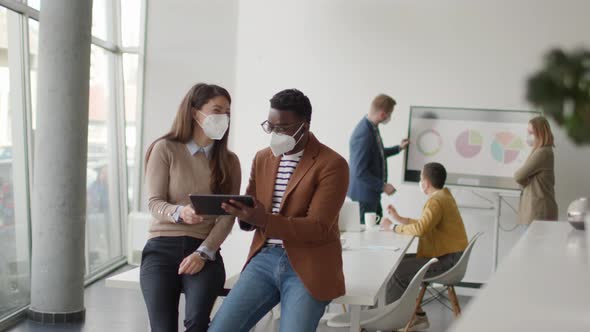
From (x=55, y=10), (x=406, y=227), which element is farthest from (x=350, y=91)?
(x=55, y=10)

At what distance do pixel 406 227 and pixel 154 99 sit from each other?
3.63m

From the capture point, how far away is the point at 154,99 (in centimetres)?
787

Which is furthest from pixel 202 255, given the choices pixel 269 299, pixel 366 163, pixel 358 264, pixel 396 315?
pixel 366 163

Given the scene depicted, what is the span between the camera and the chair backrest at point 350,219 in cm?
539

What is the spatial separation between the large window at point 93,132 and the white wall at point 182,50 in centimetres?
16

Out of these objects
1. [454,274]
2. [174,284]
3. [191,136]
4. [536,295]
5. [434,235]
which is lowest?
[454,274]

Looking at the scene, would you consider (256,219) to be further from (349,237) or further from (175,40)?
(175,40)

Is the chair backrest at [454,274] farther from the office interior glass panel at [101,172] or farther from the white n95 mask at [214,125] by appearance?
the office interior glass panel at [101,172]

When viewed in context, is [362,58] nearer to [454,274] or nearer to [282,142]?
[454,274]

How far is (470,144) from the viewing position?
677cm

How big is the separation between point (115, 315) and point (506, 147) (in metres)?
3.61

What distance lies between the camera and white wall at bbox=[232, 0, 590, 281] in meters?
6.89

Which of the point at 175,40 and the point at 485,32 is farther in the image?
the point at 175,40

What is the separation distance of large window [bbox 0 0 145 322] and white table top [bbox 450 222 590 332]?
4106mm
